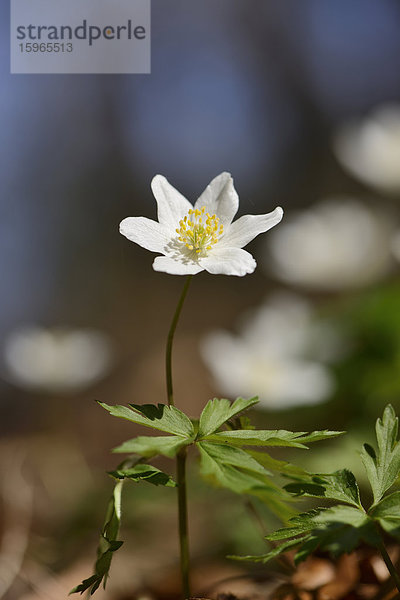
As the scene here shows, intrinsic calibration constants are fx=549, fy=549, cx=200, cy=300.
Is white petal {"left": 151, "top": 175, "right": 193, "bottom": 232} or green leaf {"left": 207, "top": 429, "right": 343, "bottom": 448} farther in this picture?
white petal {"left": 151, "top": 175, "right": 193, "bottom": 232}

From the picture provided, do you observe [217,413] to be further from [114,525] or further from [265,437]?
[114,525]

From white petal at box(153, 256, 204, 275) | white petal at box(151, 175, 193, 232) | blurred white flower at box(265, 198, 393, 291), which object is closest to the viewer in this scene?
white petal at box(153, 256, 204, 275)

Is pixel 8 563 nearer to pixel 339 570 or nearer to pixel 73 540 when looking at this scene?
pixel 73 540

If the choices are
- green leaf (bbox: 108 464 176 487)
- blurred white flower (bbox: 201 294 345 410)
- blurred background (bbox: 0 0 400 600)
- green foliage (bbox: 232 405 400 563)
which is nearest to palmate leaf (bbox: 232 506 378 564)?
green foliage (bbox: 232 405 400 563)

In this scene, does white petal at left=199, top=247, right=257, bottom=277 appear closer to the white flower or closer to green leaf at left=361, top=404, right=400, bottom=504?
the white flower

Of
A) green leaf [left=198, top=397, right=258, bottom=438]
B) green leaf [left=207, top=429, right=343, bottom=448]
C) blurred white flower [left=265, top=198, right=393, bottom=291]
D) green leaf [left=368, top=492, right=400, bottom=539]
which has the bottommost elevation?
green leaf [left=368, top=492, right=400, bottom=539]

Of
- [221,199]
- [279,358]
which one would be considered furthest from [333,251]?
[221,199]
